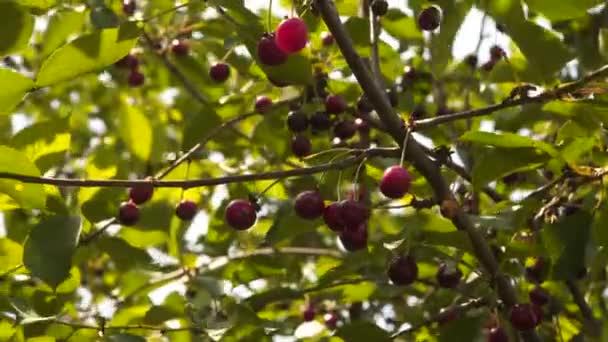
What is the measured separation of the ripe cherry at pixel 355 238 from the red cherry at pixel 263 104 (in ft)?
2.12

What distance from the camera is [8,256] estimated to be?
226 cm

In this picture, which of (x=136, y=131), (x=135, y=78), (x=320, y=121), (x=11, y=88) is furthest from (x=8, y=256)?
(x=135, y=78)

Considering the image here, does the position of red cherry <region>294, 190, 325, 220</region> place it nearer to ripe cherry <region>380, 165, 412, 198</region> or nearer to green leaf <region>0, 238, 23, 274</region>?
ripe cherry <region>380, 165, 412, 198</region>

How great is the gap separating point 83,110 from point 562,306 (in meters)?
2.87

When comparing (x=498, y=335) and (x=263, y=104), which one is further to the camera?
(x=263, y=104)

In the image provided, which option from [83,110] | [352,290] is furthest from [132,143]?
[83,110]

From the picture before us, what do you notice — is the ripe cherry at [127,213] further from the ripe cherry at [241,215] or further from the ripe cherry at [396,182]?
the ripe cherry at [396,182]

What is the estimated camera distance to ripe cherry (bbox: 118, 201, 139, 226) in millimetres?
2469

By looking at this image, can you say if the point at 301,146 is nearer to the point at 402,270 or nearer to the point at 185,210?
the point at 185,210

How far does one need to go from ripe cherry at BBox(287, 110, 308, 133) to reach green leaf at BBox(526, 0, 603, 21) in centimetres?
71

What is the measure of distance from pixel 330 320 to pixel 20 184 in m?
1.47

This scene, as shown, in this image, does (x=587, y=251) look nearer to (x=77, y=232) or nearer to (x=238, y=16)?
(x=238, y=16)

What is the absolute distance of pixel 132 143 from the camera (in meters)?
2.52

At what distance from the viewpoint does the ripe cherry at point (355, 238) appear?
2.07m
